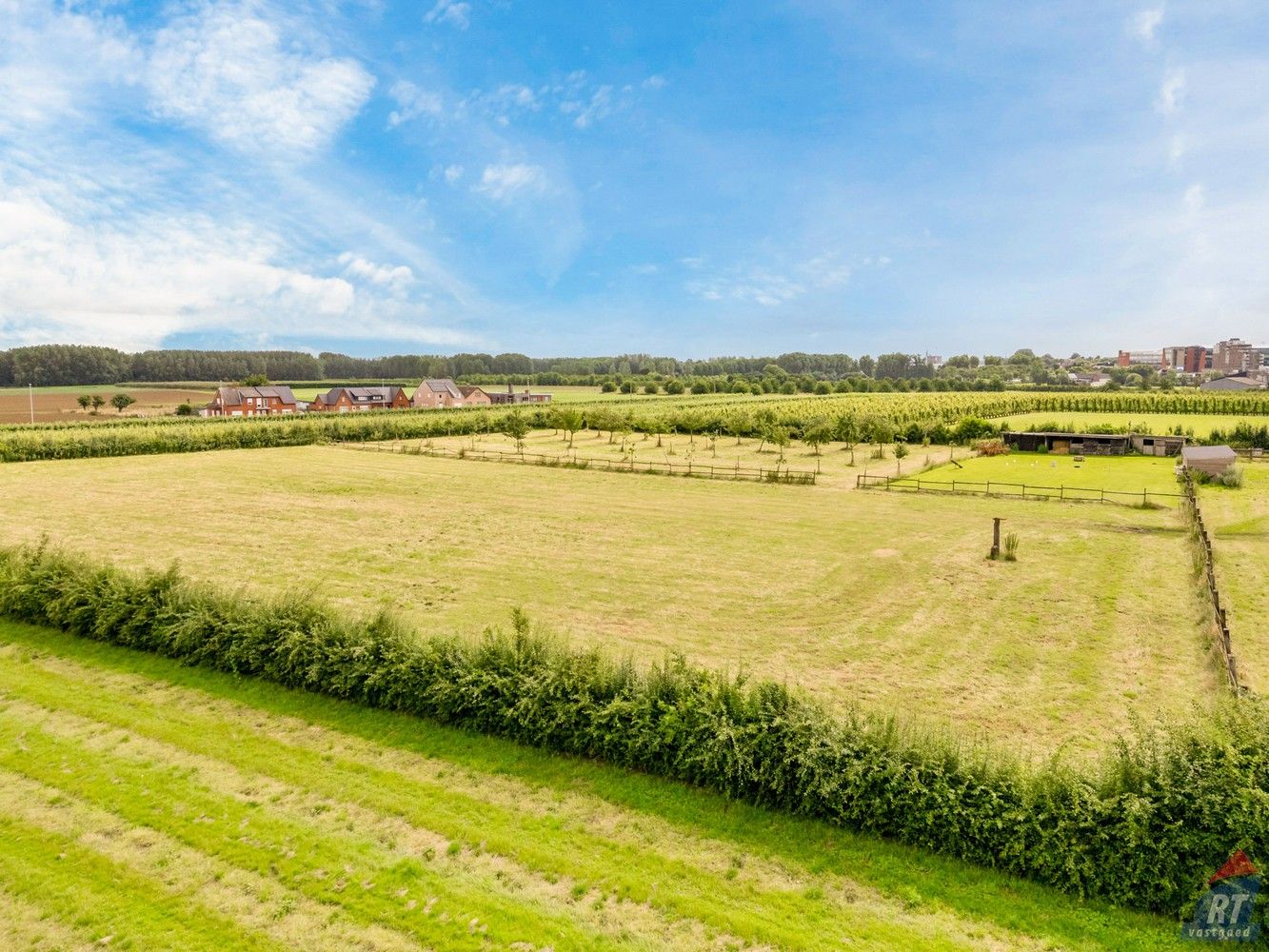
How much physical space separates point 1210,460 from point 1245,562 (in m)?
20.9

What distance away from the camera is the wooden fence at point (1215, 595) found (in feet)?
50.2

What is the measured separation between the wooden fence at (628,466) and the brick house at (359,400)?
159ft

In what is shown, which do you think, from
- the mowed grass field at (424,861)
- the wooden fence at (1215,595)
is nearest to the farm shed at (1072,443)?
the wooden fence at (1215,595)

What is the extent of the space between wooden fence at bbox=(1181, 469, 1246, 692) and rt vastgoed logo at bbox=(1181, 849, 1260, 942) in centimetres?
462

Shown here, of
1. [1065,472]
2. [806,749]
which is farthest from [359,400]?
[806,749]

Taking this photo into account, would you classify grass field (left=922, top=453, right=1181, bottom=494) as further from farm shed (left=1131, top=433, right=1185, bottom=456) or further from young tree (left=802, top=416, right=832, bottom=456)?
young tree (left=802, top=416, right=832, bottom=456)

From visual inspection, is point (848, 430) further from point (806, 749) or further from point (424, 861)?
point (424, 861)

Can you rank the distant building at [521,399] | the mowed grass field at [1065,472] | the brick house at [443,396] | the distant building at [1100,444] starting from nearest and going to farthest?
1. the mowed grass field at [1065,472]
2. the distant building at [1100,444]
3. the brick house at [443,396]
4. the distant building at [521,399]

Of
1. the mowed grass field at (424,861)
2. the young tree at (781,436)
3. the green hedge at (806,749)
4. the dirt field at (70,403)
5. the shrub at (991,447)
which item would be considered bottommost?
the mowed grass field at (424,861)

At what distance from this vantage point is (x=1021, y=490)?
1538 inches

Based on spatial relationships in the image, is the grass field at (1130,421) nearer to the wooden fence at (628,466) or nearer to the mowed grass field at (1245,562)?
the mowed grass field at (1245,562)

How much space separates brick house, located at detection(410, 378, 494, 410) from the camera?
112875 millimetres

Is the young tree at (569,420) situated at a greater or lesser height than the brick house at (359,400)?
lesser

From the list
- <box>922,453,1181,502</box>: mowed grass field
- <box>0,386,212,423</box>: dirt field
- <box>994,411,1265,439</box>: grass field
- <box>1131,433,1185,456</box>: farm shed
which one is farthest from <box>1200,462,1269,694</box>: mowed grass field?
<box>0,386,212,423</box>: dirt field
